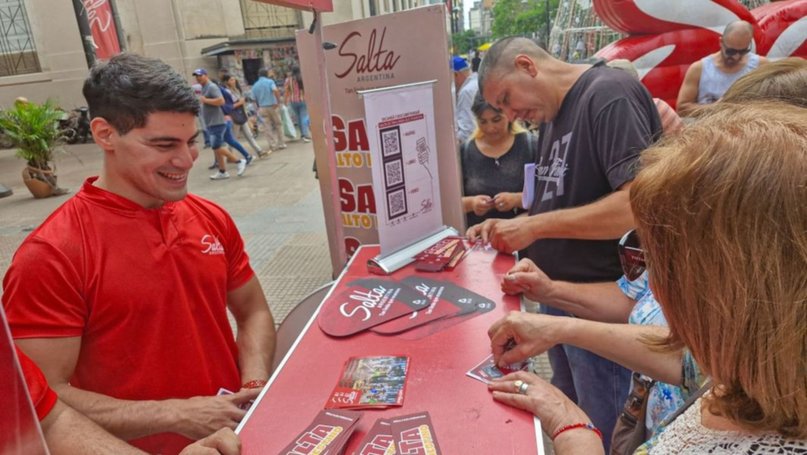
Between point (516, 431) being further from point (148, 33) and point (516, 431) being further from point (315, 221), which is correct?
point (148, 33)

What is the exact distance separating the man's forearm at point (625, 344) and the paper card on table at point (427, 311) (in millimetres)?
363

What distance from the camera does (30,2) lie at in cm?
1950

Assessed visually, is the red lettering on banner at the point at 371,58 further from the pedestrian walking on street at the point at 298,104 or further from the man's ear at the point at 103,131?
the pedestrian walking on street at the point at 298,104

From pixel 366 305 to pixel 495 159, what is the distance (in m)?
1.97

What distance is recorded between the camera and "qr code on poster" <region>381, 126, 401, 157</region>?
2.17 metres

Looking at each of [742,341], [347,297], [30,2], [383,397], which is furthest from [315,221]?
[30,2]

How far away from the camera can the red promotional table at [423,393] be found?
3.83 feet

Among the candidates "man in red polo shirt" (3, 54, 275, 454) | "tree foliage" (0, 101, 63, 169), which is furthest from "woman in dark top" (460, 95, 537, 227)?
"tree foliage" (0, 101, 63, 169)

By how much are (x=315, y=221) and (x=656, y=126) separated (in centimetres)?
542

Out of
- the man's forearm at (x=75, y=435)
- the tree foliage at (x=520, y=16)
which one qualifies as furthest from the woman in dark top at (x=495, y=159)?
the tree foliage at (x=520, y=16)

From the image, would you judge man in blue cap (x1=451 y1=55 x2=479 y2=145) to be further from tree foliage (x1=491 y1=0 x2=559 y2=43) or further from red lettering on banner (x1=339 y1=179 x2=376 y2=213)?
tree foliage (x1=491 y1=0 x2=559 y2=43)

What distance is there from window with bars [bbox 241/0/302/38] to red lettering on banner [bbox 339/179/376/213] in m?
23.9

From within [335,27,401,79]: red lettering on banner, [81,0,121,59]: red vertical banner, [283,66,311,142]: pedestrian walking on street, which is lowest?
[283,66,311,142]: pedestrian walking on street

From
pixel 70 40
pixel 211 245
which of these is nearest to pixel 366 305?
pixel 211 245
